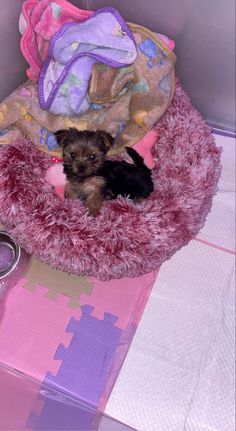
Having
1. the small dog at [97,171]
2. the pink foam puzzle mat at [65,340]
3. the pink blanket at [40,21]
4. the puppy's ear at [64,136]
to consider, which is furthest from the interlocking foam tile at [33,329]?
the pink blanket at [40,21]

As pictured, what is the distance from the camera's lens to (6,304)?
6.28ft

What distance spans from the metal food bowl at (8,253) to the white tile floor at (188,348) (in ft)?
1.97

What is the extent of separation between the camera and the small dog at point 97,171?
1811 millimetres

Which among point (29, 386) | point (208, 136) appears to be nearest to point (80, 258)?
point (29, 386)

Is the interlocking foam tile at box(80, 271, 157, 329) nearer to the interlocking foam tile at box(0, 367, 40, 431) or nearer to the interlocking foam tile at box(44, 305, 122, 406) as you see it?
the interlocking foam tile at box(44, 305, 122, 406)

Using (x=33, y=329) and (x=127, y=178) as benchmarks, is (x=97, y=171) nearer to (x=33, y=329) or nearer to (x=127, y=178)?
(x=127, y=178)

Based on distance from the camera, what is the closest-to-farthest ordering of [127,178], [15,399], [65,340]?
1. [15,399]
2. [127,178]
3. [65,340]

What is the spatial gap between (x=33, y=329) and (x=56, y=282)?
0.22 meters

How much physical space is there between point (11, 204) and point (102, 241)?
0.38m

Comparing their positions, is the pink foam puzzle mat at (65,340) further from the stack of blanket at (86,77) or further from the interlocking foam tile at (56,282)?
the stack of blanket at (86,77)

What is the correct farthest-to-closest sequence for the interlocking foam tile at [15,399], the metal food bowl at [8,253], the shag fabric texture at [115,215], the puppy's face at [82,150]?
the metal food bowl at [8,253]
the puppy's face at [82,150]
the shag fabric texture at [115,215]
the interlocking foam tile at [15,399]

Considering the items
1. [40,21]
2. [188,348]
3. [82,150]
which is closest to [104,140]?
[82,150]

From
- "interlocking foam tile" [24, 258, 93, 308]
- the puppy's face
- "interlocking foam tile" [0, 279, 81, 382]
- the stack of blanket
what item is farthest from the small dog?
"interlocking foam tile" [0, 279, 81, 382]

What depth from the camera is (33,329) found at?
1894 mm
